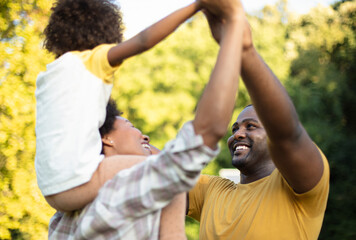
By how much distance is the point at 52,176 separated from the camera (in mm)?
1418

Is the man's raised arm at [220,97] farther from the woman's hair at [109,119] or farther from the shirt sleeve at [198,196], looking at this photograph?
the shirt sleeve at [198,196]

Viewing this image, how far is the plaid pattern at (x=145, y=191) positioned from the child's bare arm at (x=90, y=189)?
0.04m

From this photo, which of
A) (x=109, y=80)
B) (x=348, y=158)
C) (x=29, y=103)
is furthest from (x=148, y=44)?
(x=348, y=158)

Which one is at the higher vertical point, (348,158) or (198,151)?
(198,151)

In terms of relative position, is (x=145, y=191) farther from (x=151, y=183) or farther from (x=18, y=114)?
(x=18, y=114)

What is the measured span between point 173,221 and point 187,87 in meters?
14.8

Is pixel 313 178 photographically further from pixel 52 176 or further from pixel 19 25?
pixel 19 25

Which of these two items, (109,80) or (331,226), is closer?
(109,80)

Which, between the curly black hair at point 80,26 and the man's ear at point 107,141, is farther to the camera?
the man's ear at point 107,141

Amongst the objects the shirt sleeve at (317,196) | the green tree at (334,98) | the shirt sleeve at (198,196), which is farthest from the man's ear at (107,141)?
the green tree at (334,98)

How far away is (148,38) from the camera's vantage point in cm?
140

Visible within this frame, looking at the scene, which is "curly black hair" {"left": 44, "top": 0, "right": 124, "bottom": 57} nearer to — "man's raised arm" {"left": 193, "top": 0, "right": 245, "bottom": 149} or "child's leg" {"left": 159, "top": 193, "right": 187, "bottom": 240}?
"man's raised arm" {"left": 193, "top": 0, "right": 245, "bottom": 149}

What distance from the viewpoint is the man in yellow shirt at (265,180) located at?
74.1 inches

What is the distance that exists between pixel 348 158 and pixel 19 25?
25.2 ft
